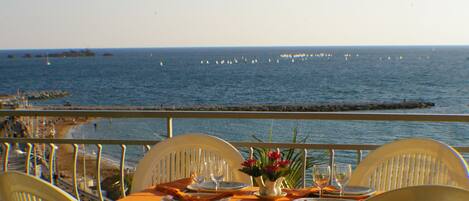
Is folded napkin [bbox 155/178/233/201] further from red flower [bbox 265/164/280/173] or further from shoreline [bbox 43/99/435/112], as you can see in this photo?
shoreline [bbox 43/99/435/112]

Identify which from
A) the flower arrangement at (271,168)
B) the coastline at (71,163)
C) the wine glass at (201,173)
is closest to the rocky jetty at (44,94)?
the coastline at (71,163)

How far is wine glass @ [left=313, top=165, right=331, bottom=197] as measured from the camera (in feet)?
7.97

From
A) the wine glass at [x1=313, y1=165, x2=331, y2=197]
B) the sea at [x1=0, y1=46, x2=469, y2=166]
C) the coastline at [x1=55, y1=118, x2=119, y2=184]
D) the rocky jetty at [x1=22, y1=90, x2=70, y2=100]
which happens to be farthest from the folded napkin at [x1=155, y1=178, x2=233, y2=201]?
the rocky jetty at [x1=22, y1=90, x2=70, y2=100]

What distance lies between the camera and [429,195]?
1.83 metres

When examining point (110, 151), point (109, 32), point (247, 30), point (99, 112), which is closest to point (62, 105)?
point (109, 32)

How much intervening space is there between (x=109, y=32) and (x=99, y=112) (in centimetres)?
5049

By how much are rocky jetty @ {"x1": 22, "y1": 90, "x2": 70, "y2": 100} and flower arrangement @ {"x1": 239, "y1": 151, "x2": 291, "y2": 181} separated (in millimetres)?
54475

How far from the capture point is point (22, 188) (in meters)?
2.10

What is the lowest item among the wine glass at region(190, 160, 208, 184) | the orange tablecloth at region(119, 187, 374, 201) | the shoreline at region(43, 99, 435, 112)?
the shoreline at region(43, 99, 435, 112)

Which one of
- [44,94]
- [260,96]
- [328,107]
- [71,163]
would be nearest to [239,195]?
[71,163]

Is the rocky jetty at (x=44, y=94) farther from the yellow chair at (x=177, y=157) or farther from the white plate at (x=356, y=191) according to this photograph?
the white plate at (x=356, y=191)

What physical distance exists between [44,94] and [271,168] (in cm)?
5801

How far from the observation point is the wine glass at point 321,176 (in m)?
2.43

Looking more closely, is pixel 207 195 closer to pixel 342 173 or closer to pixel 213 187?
pixel 213 187
